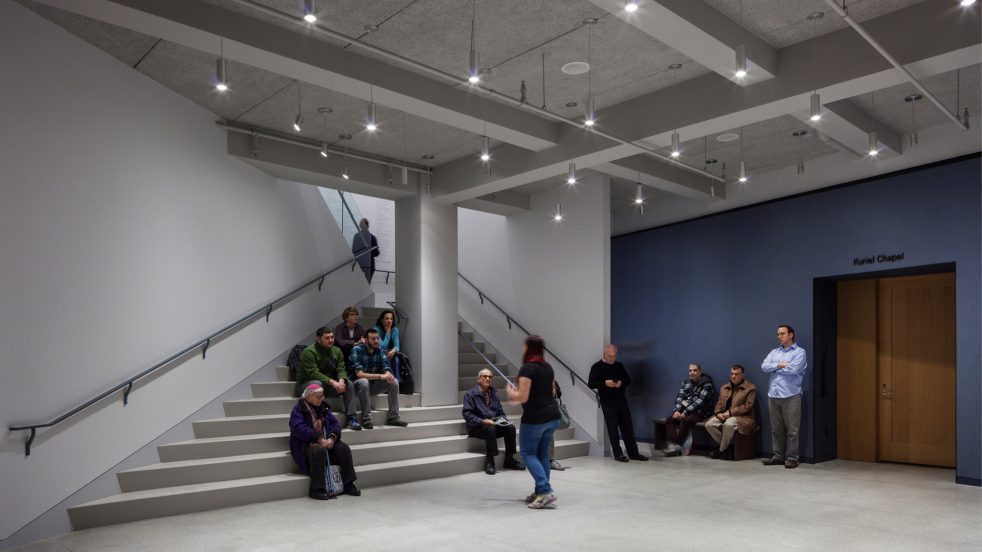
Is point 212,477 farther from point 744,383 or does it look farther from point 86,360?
point 744,383

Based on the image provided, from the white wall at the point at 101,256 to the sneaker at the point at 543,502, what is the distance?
3.45 m

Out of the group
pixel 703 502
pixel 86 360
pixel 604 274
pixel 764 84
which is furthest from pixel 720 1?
pixel 86 360

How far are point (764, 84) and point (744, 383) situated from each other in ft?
14.7

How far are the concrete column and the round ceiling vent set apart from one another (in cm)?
374

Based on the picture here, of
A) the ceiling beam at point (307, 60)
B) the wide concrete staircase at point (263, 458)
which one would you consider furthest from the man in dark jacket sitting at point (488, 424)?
the ceiling beam at point (307, 60)

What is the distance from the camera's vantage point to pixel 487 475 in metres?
7.79

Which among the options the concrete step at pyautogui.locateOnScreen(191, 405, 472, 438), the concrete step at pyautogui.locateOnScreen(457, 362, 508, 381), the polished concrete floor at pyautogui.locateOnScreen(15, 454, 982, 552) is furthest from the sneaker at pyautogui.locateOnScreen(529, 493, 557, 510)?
the concrete step at pyautogui.locateOnScreen(457, 362, 508, 381)

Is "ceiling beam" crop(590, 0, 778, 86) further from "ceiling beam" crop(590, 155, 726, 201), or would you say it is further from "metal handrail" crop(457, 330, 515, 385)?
"metal handrail" crop(457, 330, 515, 385)

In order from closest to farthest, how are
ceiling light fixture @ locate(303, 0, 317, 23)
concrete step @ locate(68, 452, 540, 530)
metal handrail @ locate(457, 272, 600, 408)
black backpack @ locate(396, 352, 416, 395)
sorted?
ceiling light fixture @ locate(303, 0, 317, 23), concrete step @ locate(68, 452, 540, 530), black backpack @ locate(396, 352, 416, 395), metal handrail @ locate(457, 272, 600, 408)

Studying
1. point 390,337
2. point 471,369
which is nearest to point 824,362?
point 471,369

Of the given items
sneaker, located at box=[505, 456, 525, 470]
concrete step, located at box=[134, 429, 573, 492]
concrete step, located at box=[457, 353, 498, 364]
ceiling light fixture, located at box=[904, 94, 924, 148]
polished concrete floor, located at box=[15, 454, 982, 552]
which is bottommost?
sneaker, located at box=[505, 456, 525, 470]

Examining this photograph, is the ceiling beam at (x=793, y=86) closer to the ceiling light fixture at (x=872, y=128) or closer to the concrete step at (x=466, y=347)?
the ceiling light fixture at (x=872, y=128)

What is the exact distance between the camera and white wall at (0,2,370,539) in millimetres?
5043

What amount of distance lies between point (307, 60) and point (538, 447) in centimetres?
371
